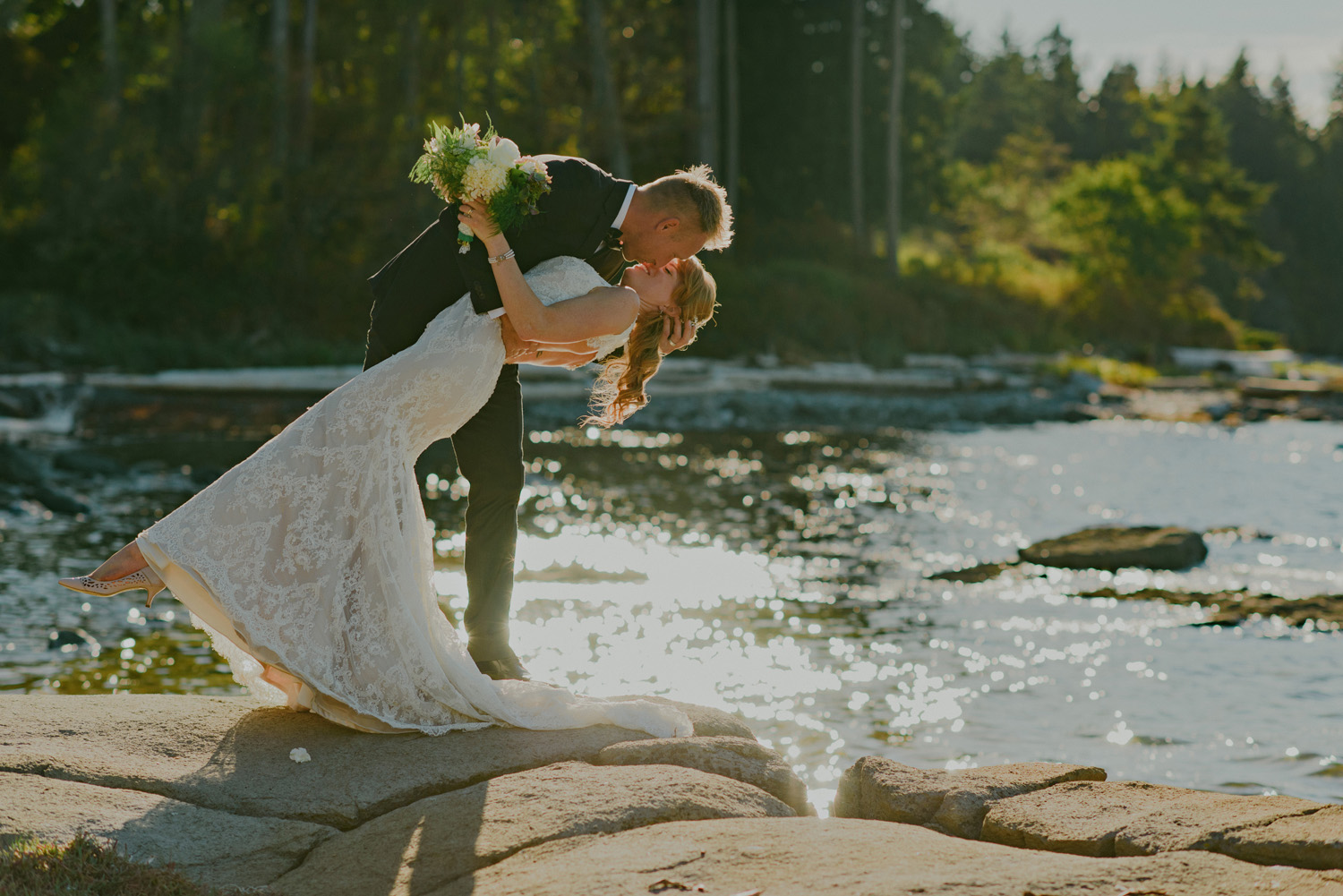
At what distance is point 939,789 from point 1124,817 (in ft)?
2.40

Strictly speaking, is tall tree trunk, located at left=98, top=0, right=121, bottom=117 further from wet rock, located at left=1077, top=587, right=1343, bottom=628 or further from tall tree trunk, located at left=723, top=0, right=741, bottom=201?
wet rock, located at left=1077, top=587, right=1343, bottom=628

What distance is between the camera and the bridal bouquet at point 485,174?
4375 millimetres

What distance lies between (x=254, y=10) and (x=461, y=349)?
2899 cm

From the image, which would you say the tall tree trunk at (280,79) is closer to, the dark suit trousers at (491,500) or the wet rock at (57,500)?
the wet rock at (57,500)

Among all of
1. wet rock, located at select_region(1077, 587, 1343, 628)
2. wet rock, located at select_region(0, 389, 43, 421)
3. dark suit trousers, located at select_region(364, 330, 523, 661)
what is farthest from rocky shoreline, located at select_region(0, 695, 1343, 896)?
wet rock, located at select_region(0, 389, 43, 421)

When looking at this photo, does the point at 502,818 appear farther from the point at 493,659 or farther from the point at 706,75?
the point at 706,75

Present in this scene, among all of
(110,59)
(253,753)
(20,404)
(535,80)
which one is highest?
(535,80)

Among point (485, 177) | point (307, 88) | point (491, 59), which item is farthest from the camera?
point (491, 59)

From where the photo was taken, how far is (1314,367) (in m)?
46.8

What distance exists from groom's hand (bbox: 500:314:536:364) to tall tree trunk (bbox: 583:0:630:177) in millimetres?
26436

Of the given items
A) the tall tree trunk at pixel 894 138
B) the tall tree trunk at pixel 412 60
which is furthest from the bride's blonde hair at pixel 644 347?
the tall tree trunk at pixel 894 138

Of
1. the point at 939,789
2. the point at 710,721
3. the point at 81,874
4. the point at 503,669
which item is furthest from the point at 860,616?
the point at 81,874

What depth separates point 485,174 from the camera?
436 centimetres

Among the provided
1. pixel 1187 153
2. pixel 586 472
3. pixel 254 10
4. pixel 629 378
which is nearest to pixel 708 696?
pixel 629 378
